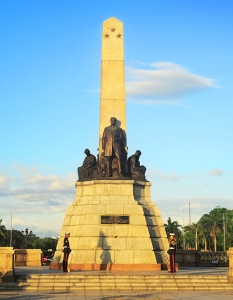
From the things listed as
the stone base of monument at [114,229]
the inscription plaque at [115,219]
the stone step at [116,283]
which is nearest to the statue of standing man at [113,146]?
the stone base of monument at [114,229]

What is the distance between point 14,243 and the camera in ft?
342

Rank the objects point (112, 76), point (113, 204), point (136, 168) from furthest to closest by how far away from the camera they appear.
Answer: point (112, 76) → point (136, 168) → point (113, 204)

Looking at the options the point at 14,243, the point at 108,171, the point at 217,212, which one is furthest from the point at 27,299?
the point at 217,212

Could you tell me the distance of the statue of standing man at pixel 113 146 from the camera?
2784 centimetres

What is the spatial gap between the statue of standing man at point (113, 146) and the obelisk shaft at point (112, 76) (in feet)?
2.33

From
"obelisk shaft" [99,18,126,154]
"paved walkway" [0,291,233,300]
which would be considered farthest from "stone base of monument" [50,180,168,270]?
"paved walkway" [0,291,233,300]

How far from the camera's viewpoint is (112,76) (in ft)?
96.5

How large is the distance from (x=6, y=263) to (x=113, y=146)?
28.2 feet

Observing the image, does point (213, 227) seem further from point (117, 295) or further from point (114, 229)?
point (117, 295)

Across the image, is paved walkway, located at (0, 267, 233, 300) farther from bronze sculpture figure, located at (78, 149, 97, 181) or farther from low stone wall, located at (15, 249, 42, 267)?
low stone wall, located at (15, 249, 42, 267)

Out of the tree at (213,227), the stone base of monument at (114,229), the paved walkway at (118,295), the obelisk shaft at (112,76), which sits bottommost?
the paved walkway at (118,295)

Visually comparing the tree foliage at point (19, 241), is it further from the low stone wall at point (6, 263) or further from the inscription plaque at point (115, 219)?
the low stone wall at point (6, 263)

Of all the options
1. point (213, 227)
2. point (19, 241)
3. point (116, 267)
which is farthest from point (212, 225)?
point (116, 267)

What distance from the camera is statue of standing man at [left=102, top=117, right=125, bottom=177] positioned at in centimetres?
2784
